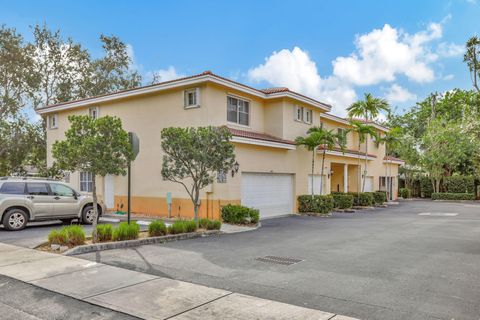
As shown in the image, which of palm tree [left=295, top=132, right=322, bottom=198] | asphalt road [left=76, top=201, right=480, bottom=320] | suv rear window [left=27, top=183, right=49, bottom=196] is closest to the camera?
asphalt road [left=76, top=201, right=480, bottom=320]

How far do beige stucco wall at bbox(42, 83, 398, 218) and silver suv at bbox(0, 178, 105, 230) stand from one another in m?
3.76

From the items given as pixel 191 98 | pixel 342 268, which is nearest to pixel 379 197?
pixel 191 98

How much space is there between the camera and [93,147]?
9.57 m

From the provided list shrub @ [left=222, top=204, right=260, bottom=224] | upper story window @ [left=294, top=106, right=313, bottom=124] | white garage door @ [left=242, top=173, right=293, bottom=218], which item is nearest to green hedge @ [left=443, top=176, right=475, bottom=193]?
upper story window @ [left=294, top=106, right=313, bottom=124]

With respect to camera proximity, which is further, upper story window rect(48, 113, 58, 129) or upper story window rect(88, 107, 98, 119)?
upper story window rect(48, 113, 58, 129)

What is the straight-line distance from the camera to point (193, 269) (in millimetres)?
7465

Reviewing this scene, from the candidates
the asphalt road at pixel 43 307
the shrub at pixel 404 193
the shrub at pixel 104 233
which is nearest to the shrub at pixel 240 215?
the shrub at pixel 104 233

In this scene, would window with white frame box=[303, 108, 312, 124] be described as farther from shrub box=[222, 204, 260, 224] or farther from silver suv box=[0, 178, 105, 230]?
silver suv box=[0, 178, 105, 230]

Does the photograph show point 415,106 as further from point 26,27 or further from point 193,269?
point 193,269

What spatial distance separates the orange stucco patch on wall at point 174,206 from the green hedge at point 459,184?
88.4ft

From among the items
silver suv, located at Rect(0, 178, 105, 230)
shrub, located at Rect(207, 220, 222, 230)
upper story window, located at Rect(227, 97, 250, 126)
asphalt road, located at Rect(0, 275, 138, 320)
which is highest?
upper story window, located at Rect(227, 97, 250, 126)

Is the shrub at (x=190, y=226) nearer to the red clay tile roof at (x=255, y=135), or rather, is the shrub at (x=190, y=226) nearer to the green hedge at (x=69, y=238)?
the green hedge at (x=69, y=238)

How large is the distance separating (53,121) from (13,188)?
450 inches

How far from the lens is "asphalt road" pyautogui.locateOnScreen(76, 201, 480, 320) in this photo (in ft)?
18.1
